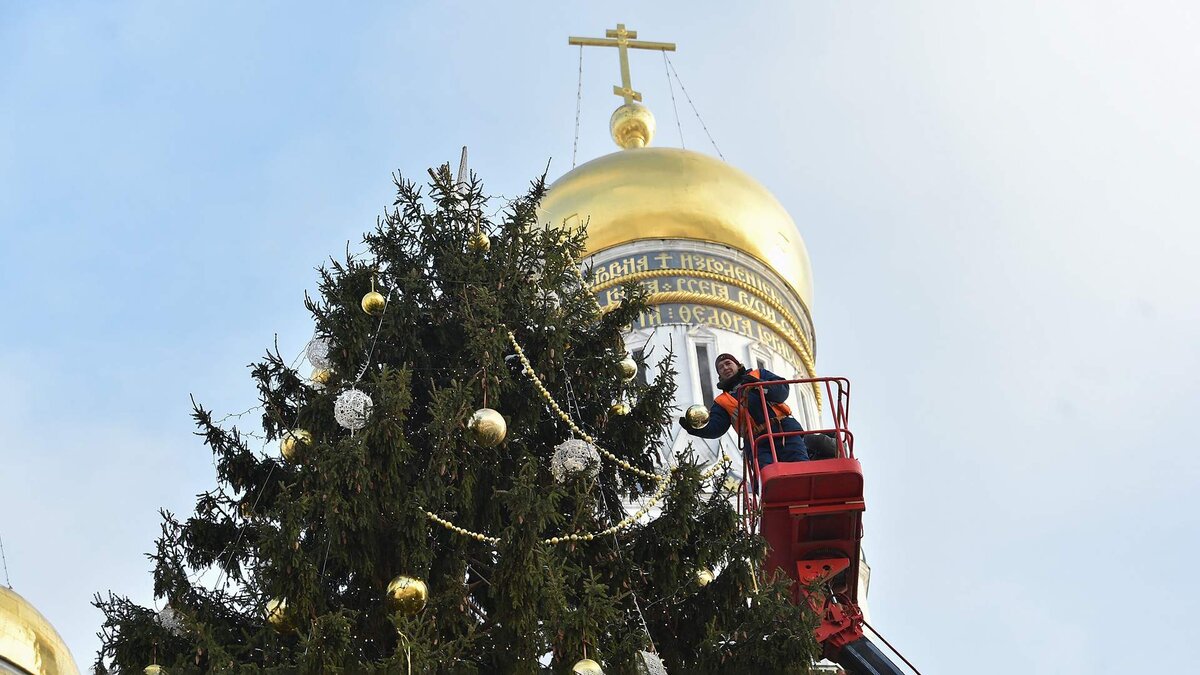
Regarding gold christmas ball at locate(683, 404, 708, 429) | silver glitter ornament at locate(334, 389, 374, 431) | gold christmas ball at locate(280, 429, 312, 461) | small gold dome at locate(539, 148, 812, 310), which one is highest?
small gold dome at locate(539, 148, 812, 310)

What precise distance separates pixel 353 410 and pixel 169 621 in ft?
4.24

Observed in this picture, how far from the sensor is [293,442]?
8211mm

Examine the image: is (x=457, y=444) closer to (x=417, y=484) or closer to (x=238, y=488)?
(x=417, y=484)

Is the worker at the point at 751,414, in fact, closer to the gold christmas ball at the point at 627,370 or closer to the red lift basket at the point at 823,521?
the red lift basket at the point at 823,521

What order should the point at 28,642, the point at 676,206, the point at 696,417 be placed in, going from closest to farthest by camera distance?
1. the point at 696,417
2. the point at 28,642
3. the point at 676,206

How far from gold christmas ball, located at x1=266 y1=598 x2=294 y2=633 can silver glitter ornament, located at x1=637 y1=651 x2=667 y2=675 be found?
1556 millimetres

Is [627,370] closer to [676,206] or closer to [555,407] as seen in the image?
[555,407]

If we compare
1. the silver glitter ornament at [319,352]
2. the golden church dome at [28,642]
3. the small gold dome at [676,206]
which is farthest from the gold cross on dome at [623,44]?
the silver glitter ornament at [319,352]

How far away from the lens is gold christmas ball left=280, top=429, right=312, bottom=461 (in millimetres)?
8109

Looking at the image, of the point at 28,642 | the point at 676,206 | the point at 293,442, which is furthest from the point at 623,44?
the point at 293,442

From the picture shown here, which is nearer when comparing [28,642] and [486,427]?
[486,427]

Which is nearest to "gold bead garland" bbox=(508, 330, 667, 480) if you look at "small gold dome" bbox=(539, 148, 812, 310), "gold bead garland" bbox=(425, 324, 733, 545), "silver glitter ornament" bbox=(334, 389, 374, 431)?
"gold bead garland" bbox=(425, 324, 733, 545)

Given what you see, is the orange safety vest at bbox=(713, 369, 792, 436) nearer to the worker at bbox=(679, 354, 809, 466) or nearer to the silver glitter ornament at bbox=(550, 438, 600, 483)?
the worker at bbox=(679, 354, 809, 466)

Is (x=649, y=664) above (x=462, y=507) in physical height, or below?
below
